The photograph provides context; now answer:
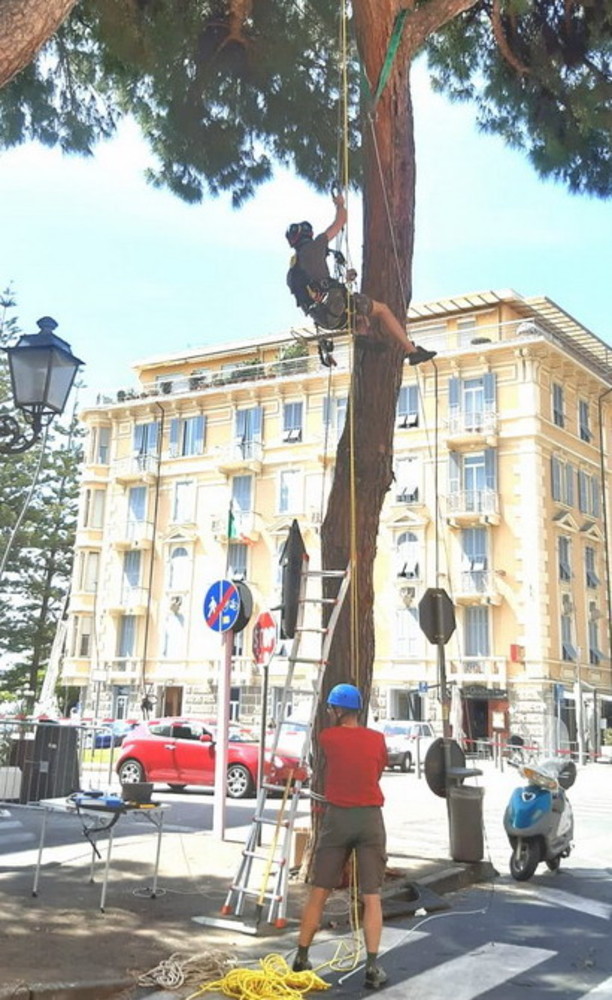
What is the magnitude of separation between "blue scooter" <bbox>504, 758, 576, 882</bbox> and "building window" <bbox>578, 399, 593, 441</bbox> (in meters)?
33.4

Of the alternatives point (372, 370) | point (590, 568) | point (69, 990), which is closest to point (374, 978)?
point (69, 990)

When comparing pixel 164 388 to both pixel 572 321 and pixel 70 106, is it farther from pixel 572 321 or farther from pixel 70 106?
pixel 70 106

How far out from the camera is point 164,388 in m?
46.1

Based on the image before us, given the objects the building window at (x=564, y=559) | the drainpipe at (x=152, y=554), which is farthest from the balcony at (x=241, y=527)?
the building window at (x=564, y=559)

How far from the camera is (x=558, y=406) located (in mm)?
39562

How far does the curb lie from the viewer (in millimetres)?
4844

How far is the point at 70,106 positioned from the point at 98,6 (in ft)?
5.28

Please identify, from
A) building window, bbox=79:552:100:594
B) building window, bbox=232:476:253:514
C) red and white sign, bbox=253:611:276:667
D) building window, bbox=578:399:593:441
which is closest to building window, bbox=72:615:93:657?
building window, bbox=79:552:100:594

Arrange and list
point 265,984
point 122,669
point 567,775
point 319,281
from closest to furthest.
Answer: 1. point 265,984
2. point 319,281
3. point 567,775
4. point 122,669

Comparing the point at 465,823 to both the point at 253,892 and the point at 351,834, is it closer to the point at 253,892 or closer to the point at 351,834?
the point at 253,892

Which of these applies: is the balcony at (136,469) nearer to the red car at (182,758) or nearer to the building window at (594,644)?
the building window at (594,644)

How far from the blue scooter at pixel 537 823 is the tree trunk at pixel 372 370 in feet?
7.02

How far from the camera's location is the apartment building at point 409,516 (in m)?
36.6

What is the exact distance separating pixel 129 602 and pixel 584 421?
71.3 feet
